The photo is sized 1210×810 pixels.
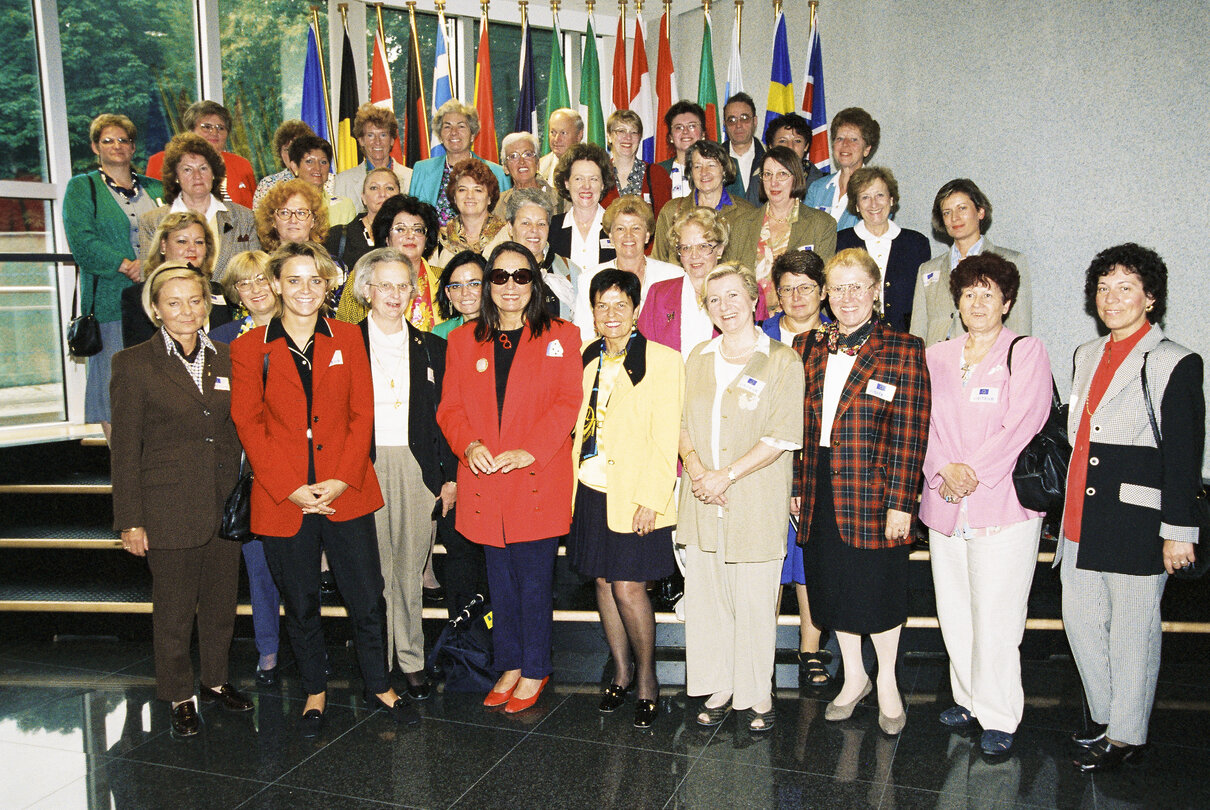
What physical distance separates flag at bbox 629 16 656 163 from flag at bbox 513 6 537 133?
93 centimetres

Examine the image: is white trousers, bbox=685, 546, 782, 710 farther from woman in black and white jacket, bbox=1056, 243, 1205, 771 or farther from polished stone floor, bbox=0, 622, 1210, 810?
A: woman in black and white jacket, bbox=1056, 243, 1205, 771

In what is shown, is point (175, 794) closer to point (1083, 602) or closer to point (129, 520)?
point (129, 520)

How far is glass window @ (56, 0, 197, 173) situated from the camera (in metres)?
7.15

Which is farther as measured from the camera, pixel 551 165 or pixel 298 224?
pixel 551 165

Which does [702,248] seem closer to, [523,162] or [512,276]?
[512,276]

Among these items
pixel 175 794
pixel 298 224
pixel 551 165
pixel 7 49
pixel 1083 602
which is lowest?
pixel 175 794

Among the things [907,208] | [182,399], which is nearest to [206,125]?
[182,399]

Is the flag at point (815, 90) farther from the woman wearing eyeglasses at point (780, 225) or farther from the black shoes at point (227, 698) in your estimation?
the black shoes at point (227, 698)

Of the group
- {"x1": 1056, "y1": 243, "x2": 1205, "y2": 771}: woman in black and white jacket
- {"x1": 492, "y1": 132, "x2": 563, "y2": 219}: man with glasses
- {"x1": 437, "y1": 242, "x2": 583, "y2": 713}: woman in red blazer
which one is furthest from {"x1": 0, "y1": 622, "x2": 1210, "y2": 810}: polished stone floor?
{"x1": 492, "y1": 132, "x2": 563, "y2": 219}: man with glasses

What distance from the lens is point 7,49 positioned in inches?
268

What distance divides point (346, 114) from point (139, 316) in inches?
162

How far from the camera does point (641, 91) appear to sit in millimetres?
7887

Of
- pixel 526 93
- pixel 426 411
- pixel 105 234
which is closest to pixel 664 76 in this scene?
pixel 526 93

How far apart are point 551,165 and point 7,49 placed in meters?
4.54
